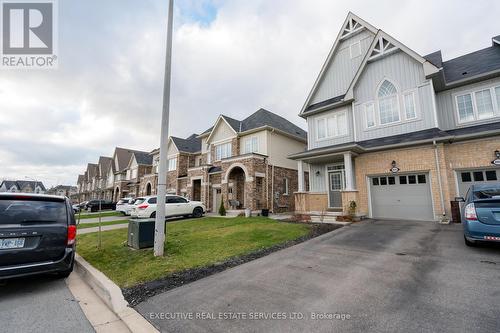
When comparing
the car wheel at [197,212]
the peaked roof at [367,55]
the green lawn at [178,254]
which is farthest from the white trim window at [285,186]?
the green lawn at [178,254]

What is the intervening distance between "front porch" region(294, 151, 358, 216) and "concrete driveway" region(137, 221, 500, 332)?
23.8 ft

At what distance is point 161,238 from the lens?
19.9 feet

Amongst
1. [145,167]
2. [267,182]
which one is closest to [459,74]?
[267,182]

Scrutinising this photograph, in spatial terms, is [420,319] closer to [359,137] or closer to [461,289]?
[461,289]

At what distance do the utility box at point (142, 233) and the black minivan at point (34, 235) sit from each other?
2.07 m

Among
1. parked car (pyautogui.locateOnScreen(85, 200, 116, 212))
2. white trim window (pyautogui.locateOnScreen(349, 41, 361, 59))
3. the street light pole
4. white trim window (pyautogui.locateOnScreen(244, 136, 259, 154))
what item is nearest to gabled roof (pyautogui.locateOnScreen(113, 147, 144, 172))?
parked car (pyautogui.locateOnScreen(85, 200, 116, 212))

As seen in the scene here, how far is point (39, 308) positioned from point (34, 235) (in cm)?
133

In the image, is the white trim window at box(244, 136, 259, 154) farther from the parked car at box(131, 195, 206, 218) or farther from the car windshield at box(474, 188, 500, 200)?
the car windshield at box(474, 188, 500, 200)

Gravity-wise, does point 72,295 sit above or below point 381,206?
below

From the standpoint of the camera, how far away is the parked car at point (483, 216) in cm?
525

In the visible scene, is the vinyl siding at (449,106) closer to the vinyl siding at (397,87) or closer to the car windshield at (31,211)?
the vinyl siding at (397,87)

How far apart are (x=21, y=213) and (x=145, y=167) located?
109ft

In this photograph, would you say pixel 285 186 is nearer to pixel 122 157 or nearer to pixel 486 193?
pixel 486 193

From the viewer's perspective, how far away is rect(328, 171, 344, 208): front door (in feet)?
45.9
